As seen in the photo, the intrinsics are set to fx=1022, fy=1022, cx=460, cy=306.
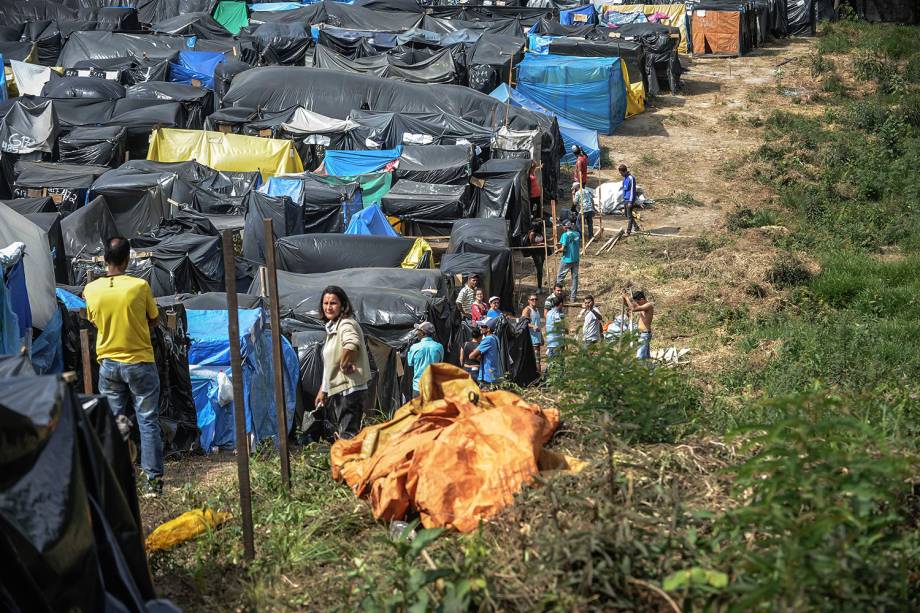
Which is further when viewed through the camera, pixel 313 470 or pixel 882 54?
pixel 882 54

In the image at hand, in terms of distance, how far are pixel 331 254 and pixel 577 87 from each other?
13.9 meters

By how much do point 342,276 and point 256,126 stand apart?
10700mm

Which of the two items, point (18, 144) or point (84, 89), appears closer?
point (18, 144)

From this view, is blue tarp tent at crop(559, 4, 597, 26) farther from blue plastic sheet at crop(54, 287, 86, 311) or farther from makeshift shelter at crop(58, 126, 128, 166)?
blue plastic sheet at crop(54, 287, 86, 311)

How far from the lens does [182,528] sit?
5.64m

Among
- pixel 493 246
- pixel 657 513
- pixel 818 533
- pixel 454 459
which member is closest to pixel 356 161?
pixel 493 246

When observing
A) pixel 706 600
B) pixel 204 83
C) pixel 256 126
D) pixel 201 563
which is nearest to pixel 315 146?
pixel 256 126

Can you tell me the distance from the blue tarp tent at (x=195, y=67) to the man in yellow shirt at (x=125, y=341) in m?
24.5

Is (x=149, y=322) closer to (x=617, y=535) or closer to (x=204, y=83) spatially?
(x=617, y=535)

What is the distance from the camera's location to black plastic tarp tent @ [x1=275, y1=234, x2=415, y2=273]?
16.1 m

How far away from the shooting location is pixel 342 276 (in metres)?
14.4

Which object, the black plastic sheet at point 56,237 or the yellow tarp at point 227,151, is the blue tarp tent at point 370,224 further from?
the yellow tarp at point 227,151

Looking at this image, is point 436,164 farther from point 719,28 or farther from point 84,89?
point 719,28

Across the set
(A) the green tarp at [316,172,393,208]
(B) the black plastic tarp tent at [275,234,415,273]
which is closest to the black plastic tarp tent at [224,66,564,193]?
(A) the green tarp at [316,172,393,208]
